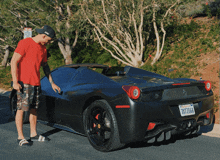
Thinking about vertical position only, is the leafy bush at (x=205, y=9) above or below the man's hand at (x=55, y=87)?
above

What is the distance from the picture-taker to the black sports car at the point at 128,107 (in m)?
3.59

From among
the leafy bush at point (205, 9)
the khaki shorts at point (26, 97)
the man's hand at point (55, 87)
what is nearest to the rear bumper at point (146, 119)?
the man's hand at point (55, 87)

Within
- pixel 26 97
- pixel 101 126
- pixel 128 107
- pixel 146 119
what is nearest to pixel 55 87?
pixel 26 97

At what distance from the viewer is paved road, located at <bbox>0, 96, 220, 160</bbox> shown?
381 centimetres

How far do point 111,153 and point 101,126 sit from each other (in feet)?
1.37

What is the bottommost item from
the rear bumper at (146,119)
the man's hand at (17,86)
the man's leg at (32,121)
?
the man's leg at (32,121)

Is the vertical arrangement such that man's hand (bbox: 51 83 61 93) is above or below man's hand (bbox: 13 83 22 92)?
below

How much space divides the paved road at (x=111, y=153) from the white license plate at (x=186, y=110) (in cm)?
58

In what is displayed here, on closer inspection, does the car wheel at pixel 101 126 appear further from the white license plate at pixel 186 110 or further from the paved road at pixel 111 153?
the white license plate at pixel 186 110

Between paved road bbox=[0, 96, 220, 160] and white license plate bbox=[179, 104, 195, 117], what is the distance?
582 millimetres

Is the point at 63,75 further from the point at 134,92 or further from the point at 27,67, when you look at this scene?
the point at 134,92

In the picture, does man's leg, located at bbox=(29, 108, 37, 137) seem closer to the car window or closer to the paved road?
the paved road

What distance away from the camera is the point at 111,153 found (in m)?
3.95

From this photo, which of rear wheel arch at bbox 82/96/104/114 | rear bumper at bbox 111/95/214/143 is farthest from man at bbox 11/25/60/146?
rear bumper at bbox 111/95/214/143
